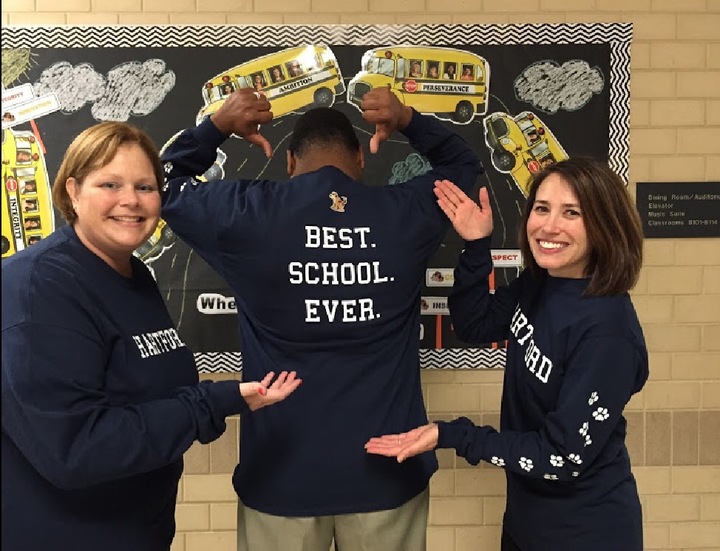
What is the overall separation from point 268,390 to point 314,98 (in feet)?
4.23

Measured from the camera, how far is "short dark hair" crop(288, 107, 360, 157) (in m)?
1.83

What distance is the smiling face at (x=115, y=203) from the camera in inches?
57.4

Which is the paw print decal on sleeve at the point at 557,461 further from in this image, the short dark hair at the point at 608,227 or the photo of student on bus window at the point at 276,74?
the photo of student on bus window at the point at 276,74

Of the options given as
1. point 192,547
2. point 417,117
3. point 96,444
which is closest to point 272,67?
point 417,117

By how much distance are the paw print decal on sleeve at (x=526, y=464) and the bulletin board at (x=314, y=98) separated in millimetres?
999

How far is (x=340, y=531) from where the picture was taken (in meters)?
1.86

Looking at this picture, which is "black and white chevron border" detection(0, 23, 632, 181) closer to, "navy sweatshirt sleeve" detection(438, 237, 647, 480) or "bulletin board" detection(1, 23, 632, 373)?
"bulletin board" detection(1, 23, 632, 373)

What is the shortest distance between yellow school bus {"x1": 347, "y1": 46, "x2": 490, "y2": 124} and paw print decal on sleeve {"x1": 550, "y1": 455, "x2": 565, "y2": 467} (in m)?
1.41

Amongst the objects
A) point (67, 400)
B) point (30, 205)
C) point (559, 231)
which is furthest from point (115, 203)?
point (30, 205)

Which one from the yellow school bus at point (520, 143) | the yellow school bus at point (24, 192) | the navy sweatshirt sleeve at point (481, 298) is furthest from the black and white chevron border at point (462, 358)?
the yellow school bus at point (24, 192)

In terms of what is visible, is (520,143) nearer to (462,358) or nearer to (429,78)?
(429,78)

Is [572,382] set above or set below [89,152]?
below

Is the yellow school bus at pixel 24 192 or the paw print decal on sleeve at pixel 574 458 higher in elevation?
the yellow school bus at pixel 24 192

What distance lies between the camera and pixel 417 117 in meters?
1.96
